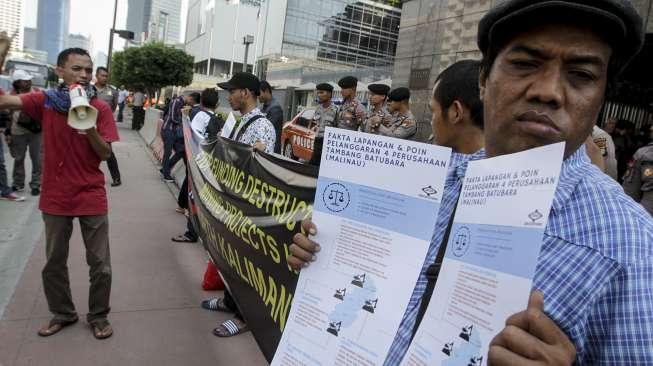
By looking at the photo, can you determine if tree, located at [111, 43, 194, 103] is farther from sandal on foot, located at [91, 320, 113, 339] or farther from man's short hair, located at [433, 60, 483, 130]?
man's short hair, located at [433, 60, 483, 130]

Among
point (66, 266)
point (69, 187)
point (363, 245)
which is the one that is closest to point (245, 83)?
point (69, 187)

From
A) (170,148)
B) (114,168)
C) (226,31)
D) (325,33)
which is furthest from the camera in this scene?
(226,31)

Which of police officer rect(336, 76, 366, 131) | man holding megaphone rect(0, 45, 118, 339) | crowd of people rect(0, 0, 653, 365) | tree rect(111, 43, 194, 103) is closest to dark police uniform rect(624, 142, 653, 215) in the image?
police officer rect(336, 76, 366, 131)

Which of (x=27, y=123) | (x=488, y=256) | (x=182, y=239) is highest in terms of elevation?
(x=488, y=256)

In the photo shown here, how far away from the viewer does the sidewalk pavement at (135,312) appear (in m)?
3.29

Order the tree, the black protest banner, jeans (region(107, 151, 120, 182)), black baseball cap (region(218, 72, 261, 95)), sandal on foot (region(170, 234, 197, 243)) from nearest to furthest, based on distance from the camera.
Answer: the black protest banner → black baseball cap (region(218, 72, 261, 95)) → sandal on foot (region(170, 234, 197, 243)) → jeans (region(107, 151, 120, 182)) → the tree

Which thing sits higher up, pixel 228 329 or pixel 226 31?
Result: pixel 226 31

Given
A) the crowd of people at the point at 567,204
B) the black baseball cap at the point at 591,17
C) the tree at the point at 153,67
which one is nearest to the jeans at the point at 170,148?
the crowd of people at the point at 567,204

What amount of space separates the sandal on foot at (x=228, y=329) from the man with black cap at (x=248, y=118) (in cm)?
141

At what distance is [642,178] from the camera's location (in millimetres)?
5527

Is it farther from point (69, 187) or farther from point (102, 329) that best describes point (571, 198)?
point (102, 329)

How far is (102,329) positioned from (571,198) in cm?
349

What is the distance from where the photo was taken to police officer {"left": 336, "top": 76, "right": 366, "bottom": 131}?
7273 mm

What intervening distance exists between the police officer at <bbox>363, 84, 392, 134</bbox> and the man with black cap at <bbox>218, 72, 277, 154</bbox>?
268 cm
